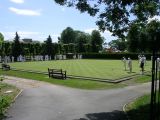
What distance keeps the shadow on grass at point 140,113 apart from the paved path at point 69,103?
48 centimetres

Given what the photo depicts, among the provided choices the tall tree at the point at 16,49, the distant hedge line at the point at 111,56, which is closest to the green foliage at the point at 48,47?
the distant hedge line at the point at 111,56

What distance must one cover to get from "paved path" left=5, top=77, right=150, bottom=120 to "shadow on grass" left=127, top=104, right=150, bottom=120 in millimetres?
480

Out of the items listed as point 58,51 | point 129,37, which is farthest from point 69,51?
point 129,37

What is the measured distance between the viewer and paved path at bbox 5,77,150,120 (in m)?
17.2

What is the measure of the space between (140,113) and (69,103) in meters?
5.62

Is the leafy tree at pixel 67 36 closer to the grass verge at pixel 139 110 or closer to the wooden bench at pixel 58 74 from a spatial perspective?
the wooden bench at pixel 58 74

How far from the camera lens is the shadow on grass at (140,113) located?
15.7 m

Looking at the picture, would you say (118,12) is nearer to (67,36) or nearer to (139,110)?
(139,110)

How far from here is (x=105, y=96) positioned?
23.7 meters

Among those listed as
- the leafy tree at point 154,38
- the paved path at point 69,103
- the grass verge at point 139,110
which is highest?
the leafy tree at point 154,38

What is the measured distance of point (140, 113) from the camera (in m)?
16.6

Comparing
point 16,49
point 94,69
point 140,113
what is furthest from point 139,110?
point 16,49

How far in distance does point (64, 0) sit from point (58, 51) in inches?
2987

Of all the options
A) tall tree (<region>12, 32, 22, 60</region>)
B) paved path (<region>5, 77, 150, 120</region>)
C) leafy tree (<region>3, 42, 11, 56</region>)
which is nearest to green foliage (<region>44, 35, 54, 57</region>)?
tall tree (<region>12, 32, 22, 60</region>)
